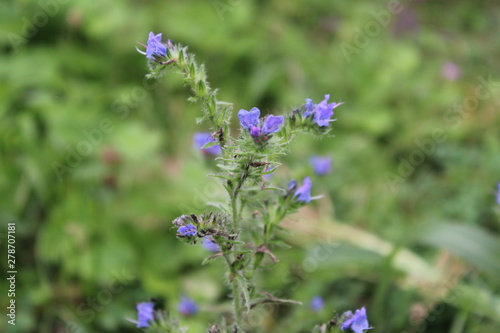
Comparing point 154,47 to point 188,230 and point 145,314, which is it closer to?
point 188,230

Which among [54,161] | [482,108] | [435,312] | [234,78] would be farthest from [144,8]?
[435,312]

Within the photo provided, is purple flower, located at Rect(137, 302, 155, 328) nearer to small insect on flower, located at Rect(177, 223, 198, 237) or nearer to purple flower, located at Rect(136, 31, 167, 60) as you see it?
small insect on flower, located at Rect(177, 223, 198, 237)

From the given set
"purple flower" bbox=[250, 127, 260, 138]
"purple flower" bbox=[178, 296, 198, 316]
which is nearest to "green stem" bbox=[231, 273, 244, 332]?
"purple flower" bbox=[250, 127, 260, 138]

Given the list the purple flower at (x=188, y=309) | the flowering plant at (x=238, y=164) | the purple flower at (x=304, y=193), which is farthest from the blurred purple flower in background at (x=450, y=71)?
the flowering plant at (x=238, y=164)

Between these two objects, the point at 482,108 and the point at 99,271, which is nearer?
the point at 99,271

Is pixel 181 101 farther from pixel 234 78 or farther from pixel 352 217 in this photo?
pixel 352 217

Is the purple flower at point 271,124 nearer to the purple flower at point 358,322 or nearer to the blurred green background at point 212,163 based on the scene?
the purple flower at point 358,322
